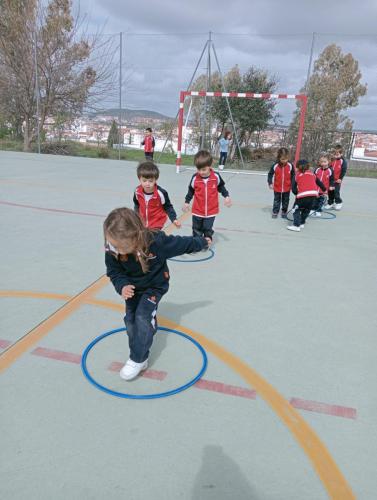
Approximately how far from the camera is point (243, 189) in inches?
442

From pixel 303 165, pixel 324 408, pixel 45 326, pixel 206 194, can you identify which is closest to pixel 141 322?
pixel 45 326

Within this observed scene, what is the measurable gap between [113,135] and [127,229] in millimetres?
18487

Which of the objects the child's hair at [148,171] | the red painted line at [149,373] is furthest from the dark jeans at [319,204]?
the red painted line at [149,373]

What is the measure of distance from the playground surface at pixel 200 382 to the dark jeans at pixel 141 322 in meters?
0.22

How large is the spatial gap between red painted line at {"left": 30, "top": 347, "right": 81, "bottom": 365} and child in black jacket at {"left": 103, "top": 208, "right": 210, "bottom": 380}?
411mm

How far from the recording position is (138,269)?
8.70 feet

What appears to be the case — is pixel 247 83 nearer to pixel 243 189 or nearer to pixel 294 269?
pixel 243 189

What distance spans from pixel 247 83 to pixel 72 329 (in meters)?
17.8

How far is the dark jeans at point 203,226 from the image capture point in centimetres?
569

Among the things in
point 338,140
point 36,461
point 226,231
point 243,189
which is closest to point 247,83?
point 338,140

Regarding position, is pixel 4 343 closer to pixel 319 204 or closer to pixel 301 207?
pixel 301 207

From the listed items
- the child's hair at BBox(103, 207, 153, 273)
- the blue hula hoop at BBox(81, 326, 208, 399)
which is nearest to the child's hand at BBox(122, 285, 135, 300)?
the child's hair at BBox(103, 207, 153, 273)

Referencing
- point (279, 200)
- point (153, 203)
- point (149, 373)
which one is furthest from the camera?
A: point (279, 200)

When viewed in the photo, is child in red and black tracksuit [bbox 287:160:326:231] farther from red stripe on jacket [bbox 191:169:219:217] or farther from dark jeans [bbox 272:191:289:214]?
red stripe on jacket [bbox 191:169:219:217]
